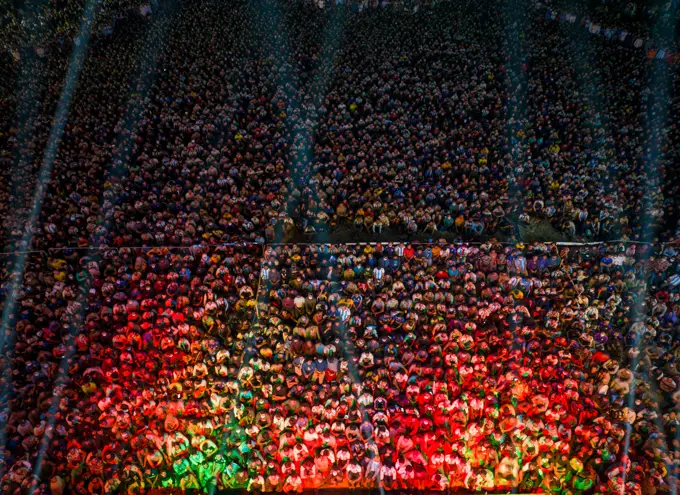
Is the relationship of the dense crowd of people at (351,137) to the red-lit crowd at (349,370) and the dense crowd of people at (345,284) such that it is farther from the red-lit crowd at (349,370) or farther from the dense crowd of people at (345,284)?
the red-lit crowd at (349,370)

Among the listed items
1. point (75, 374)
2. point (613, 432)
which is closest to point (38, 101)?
point (75, 374)

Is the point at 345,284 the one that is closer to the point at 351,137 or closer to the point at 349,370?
the point at 349,370

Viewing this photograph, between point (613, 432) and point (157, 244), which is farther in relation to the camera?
point (157, 244)

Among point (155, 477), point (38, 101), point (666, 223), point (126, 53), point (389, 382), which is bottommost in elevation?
point (155, 477)

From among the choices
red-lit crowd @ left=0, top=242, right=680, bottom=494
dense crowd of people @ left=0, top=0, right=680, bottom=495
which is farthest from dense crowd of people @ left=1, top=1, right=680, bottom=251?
red-lit crowd @ left=0, top=242, right=680, bottom=494

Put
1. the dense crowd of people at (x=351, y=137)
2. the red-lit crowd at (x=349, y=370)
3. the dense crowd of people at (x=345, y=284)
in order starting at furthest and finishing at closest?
the dense crowd of people at (x=351, y=137)
the dense crowd of people at (x=345, y=284)
the red-lit crowd at (x=349, y=370)

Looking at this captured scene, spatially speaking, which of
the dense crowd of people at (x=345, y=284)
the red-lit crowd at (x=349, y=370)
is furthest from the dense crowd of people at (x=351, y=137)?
the red-lit crowd at (x=349, y=370)

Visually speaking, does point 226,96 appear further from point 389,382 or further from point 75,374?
point 389,382

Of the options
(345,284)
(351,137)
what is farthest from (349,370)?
(351,137)

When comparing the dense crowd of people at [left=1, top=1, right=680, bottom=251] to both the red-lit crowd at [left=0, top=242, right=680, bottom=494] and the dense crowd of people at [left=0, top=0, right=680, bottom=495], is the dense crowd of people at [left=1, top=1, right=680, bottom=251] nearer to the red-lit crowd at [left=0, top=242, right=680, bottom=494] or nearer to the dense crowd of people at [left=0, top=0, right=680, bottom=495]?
the dense crowd of people at [left=0, top=0, right=680, bottom=495]
